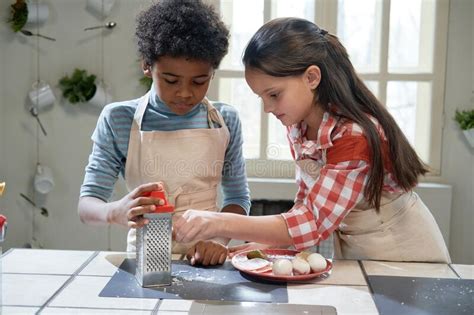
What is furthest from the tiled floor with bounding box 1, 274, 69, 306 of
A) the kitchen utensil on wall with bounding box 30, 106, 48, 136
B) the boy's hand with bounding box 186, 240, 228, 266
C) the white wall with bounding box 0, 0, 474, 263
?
the kitchen utensil on wall with bounding box 30, 106, 48, 136

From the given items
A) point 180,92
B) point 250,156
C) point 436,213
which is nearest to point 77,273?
point 180,92

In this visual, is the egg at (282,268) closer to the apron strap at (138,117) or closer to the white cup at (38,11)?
the apron strap at (138,117)

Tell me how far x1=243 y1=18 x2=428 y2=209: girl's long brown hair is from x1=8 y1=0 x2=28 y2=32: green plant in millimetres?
1747

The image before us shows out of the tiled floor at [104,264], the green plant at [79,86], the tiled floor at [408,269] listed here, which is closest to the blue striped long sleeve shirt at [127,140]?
A: the tiled floor at [104,264]

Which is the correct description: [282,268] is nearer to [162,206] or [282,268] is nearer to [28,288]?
[162,206]

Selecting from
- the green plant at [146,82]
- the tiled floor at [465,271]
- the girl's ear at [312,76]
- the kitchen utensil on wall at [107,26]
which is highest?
the kitchen utensil on wall at [107,26]

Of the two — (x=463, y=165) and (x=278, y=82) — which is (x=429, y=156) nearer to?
(x=463, y=165)

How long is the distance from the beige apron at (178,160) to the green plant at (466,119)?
5.04ft

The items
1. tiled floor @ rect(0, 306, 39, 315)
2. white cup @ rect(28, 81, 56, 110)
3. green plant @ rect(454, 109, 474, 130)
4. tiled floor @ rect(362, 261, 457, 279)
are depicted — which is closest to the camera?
tiled floor @ rect(0, 306, 39, 315)

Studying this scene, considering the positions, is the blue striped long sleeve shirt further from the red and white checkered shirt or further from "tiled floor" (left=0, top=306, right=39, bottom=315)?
"tiled floor" (left=0, top=306, right=39, bottom=315)

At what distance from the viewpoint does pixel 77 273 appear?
1212 mm

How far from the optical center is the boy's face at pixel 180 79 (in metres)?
1.38

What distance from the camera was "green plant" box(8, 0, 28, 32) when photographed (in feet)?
9.16

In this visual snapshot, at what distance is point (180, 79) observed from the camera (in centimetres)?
140
